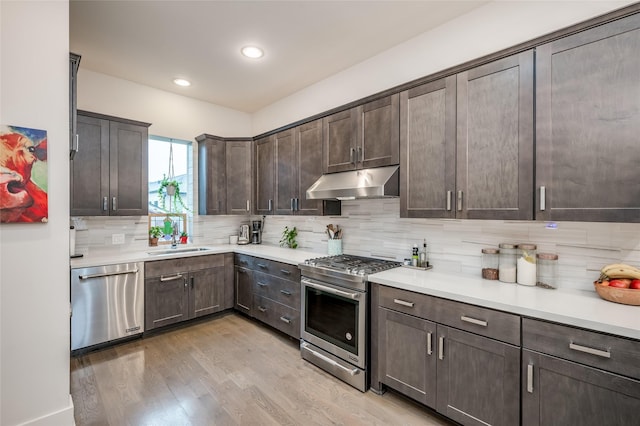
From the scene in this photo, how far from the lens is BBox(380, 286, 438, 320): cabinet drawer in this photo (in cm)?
203

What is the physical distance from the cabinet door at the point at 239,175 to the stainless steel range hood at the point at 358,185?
1.44m

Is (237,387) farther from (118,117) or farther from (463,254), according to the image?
(118,117)

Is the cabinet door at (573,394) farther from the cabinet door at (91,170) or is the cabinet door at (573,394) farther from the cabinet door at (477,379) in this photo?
the cabinet door at (91,170)

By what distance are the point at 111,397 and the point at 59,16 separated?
273 centimetres

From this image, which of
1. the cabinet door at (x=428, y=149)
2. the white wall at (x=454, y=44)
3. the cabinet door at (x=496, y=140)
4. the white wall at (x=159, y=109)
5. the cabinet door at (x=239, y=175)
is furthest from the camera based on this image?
the cabinet door at (x=239, y=175)

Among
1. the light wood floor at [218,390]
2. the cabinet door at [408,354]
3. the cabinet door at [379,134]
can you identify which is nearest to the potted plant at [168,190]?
the light wood floor at [218,390]

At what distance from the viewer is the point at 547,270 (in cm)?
206

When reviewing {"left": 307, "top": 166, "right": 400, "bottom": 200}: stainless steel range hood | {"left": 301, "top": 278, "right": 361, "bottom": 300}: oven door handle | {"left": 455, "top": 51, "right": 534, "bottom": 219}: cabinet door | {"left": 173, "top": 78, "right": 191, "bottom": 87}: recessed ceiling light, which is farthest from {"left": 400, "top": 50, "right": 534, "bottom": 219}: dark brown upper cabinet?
{"left": 173, "top": 78, "right": 191, "bottom": 87}: recessed ceiling light

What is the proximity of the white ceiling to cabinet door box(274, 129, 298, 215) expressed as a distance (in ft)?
2.49

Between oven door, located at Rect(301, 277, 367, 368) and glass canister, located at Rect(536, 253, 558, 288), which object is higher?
glass canister, located at Rect(536, 253, 558, 288)

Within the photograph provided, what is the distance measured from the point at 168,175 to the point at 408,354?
3872 millimetres

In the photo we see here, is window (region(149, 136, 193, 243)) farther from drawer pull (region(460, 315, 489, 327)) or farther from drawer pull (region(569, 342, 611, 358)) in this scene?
drawer pull (region(569, 342, 611, 358))

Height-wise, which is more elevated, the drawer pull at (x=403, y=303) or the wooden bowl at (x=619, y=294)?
the wooden bowl at (x=619, y=294)

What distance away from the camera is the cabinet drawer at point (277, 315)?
123 inches
